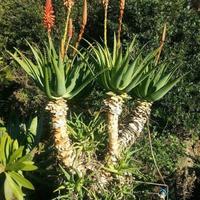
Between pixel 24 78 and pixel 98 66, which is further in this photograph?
pixel 24 78

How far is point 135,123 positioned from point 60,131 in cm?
90

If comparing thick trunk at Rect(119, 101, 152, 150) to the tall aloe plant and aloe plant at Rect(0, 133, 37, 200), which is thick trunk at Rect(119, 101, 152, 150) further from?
aloe plant at Rect(0, 133, 37, 200)

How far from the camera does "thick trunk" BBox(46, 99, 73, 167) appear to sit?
5.64m

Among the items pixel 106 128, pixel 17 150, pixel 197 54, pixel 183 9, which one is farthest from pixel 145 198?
pixel 183 9

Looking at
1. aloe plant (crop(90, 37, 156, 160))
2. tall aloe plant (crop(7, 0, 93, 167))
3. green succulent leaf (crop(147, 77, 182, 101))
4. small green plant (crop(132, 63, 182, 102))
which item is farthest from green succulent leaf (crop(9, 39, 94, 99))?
green succulent leaf (crop(147, 77, 182, 101))

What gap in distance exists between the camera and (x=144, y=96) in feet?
20.1

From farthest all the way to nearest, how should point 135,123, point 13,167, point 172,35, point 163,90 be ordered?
point 172,35 → point 135,123 → point 163,90 → point 13,167

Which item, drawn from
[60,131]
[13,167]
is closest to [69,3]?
[60,131]

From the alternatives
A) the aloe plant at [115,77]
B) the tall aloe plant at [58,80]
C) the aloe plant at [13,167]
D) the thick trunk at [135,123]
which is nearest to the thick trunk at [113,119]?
the aloe plant at [115,77]

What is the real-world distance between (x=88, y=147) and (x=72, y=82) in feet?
2.47

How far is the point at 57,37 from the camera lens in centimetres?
1009

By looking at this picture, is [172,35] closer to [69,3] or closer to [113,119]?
[113,119]

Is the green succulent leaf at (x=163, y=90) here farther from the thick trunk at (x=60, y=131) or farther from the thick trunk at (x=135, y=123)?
the thick trunk at (x=60, y=131)

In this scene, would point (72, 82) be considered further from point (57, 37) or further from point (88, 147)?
point (57, 37)
